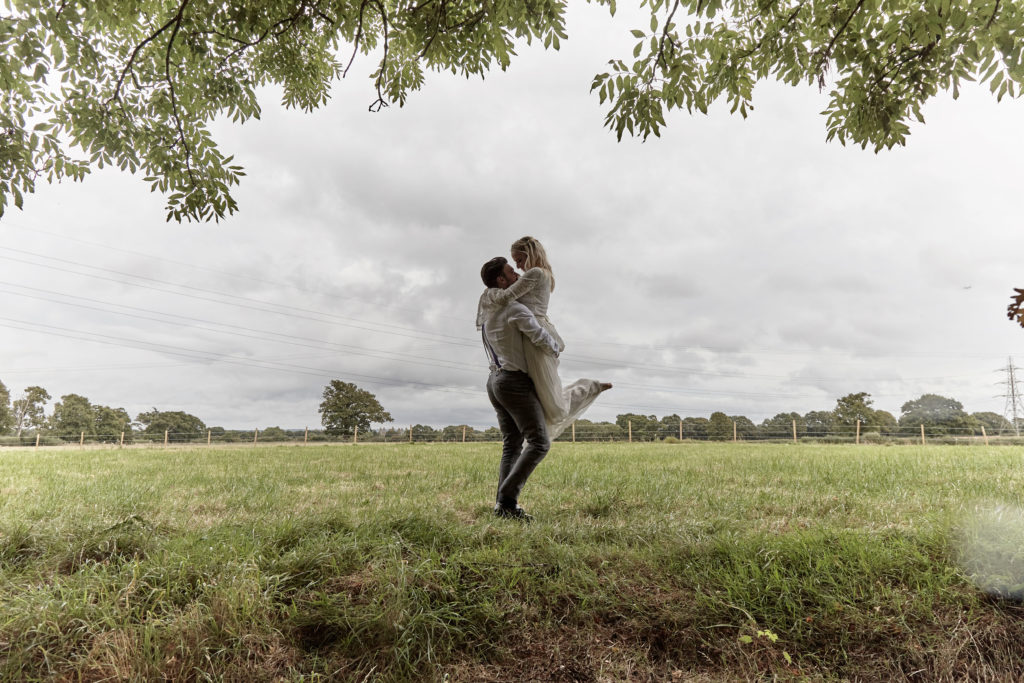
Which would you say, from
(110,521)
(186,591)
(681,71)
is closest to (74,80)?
(110,521)

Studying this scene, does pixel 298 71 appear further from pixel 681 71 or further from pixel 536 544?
pixel 536 544

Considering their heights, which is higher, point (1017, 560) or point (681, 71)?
point (681, 71)

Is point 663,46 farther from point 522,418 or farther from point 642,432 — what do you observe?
point 642,432

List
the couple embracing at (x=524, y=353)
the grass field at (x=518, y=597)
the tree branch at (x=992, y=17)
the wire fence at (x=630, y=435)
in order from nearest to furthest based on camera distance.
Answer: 1. the grass field at (x=518, y=597)
2. the tree branch at (x=992, y=17)
3. the couple embracing at (x=524, y=353)
4. the wire fence at (x=630, y=435)

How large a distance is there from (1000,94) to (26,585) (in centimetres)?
640

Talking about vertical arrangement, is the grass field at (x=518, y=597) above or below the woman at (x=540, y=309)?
below

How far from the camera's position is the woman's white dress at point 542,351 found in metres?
4.05

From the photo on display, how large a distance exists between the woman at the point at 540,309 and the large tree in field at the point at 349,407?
1511 inches

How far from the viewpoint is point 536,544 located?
343 cm

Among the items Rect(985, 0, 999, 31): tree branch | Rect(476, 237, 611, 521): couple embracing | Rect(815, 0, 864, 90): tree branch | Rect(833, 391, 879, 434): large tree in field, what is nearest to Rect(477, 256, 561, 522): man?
Rect(476, 237, 611, 521): couple embracing

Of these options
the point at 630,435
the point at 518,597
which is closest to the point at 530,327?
the point at 518,597

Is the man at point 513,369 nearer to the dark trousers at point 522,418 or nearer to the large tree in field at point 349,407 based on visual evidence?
the dark trousers at point 522,418

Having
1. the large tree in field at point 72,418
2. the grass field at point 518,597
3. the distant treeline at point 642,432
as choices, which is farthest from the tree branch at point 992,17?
the large tree in field at point 72,418

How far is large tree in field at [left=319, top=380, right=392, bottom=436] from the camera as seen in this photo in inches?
1631
